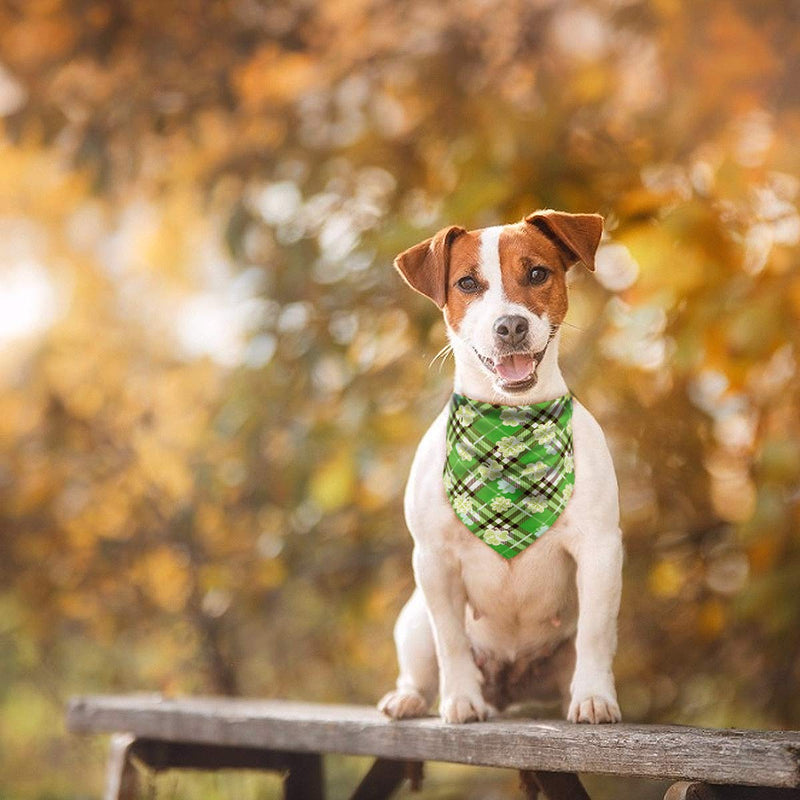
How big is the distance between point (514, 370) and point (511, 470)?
234 mm

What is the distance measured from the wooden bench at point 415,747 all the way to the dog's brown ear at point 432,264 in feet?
2.72

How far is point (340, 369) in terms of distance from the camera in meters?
4.31

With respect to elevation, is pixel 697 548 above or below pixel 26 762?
above

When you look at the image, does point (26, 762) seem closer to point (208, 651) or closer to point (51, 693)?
point (51, 693)

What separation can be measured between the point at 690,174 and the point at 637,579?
144cm

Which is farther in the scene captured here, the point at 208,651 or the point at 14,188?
the point at 14,188

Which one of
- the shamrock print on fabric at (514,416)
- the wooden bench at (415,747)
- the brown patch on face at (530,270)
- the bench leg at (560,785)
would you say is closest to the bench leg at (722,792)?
the wooden bench at (415,747)

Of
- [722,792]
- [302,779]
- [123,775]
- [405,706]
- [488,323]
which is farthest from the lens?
[302,779]

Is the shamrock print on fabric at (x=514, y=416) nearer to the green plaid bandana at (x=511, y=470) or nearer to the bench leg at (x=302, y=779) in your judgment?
the green plaid bandana at (x=511, y=470)

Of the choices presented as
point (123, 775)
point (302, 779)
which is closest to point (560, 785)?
point (302, 779)

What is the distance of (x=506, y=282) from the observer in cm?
198

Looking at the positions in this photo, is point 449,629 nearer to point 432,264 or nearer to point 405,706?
point 405,706

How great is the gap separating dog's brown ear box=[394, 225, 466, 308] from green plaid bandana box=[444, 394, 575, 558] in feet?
0.76

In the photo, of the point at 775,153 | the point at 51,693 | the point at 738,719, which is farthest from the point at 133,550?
the point at 775,153
